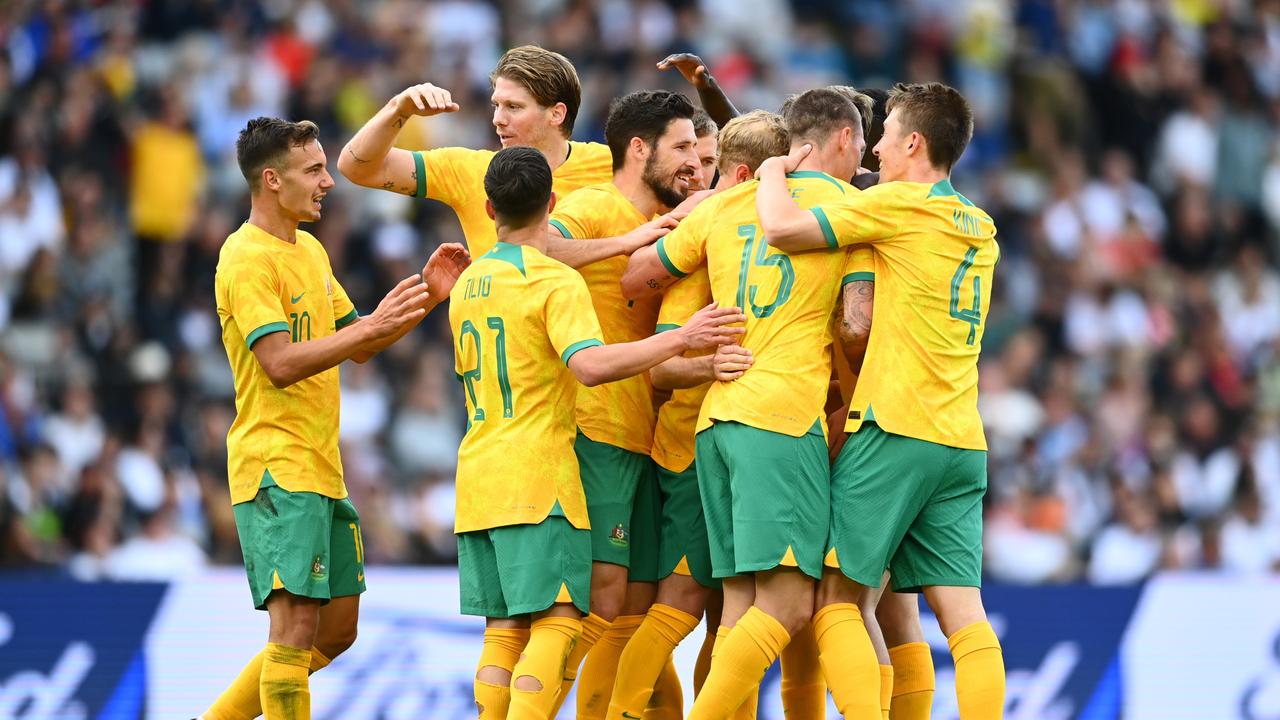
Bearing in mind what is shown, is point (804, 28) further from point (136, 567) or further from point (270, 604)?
point (270, 604)

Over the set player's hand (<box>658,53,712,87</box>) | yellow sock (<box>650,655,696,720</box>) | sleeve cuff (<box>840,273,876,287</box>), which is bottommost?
yellow sock (<box>650,655,696,720</box>)

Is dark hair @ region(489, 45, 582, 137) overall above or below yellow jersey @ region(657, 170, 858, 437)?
above

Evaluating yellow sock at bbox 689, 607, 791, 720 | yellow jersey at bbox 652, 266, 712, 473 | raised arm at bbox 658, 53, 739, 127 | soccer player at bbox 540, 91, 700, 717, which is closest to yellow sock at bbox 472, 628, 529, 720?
soccer player at bbox 540, 91, 700, 717

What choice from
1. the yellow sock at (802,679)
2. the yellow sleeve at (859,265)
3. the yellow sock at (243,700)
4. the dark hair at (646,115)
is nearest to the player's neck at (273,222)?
the dark hair at (646,115)

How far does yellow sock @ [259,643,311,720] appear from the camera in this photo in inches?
293

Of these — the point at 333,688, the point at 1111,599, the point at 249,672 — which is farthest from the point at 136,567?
the point at 1111,599

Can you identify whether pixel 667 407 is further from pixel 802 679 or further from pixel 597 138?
pixel 597 138

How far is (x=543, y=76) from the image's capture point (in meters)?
7.91

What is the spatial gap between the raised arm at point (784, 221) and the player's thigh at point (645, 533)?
4.16ft

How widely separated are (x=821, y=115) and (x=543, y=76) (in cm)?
134

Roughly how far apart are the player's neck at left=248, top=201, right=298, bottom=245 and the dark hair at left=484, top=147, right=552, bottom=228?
1119 millimetres

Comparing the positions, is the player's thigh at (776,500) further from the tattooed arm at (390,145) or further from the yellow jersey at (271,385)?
the tattooed arm at (390,145)

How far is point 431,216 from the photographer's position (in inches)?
608

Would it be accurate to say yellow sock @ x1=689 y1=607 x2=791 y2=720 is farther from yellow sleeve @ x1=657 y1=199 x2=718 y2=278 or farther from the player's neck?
the player's neck
